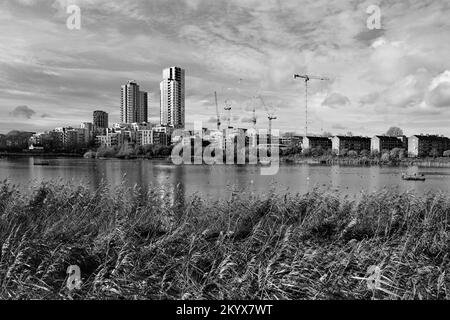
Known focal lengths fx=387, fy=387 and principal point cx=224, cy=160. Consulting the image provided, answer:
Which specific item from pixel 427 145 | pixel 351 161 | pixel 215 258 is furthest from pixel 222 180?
pixel 427 145

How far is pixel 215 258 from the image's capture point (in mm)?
7832

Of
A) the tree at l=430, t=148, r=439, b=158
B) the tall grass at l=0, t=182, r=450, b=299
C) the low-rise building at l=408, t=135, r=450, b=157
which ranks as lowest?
the tall grass at l=0, t=182, r=450, b=299

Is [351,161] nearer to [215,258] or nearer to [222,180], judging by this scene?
[222,180]

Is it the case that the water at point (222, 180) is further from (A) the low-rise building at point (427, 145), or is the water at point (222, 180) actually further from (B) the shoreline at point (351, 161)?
(A) the low-rise building at point (427, 145)

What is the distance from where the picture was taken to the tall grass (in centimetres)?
642

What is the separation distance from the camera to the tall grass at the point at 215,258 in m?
6.42

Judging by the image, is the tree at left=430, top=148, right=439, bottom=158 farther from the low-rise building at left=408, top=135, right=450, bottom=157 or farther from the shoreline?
the shoreline

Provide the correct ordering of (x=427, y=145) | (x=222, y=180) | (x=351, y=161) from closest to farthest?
(x=222, y=180) → (x=351, y=161) → (x=427, y=145)

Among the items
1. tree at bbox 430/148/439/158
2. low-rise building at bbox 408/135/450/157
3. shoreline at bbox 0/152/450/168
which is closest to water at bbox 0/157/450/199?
shoreline at bbox 0/152/450/168

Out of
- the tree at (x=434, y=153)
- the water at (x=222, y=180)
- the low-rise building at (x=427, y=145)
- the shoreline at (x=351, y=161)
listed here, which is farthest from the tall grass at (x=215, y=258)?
the low-rise building at (x=427, y=145)
